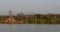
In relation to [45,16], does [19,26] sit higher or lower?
lower

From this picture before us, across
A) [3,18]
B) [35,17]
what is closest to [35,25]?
[35,17]

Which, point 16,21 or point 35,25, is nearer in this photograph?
point 16,21

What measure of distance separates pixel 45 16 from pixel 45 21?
0.11 metres

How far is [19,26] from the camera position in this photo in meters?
3.25

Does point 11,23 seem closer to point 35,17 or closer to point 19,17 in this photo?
point 19,17

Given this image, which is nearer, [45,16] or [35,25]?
[45,16]

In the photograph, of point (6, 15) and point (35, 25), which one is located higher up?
point (6, 15)

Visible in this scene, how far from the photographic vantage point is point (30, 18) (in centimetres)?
321

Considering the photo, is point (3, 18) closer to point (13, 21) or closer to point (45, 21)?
point (13, 21)

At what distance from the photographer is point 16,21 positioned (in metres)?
3.11

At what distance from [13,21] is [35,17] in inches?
16.2

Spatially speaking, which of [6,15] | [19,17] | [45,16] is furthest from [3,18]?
[45,16]

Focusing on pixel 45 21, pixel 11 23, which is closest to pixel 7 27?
pixel 11 23

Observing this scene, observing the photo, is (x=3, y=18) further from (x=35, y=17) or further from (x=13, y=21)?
(x=35, y=17)
